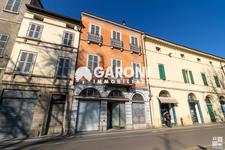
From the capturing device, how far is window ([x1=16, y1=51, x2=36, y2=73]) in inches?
408

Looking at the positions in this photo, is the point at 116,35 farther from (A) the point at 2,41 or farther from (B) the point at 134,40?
(A) the point at 2,41

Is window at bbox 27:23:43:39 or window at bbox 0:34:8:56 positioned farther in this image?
window at bbox 27:23:43:39

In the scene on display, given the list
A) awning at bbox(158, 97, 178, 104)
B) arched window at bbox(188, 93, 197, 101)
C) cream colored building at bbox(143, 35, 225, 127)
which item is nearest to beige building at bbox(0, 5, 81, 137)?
cream colored building at bbox(143, 35, 225, 127)

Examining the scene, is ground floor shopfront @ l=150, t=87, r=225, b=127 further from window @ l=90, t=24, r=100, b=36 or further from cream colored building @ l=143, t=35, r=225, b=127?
window @ l=90, t=24, r=100, b=36

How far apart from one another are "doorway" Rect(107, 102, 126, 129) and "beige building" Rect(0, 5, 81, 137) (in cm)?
429

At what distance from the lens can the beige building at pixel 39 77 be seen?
9492mm

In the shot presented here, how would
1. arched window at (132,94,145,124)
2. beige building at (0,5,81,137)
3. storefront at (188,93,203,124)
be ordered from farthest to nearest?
storefront at (188,93,203,124) < arched window at (132,94,145,124) < beige building at (0,5,81,137)

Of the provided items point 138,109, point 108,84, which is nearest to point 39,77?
point 108,84

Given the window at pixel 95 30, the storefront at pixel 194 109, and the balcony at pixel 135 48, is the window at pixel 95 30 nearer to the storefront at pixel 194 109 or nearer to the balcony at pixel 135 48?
the balcony at pixel 135 48

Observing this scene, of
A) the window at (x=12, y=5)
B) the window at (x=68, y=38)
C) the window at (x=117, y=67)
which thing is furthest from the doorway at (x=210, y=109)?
the window at (x=12, y=5)

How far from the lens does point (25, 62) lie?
1059 cm

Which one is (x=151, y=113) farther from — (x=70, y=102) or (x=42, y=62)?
(x=42, y=62)

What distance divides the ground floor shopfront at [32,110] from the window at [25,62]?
4.41 ft

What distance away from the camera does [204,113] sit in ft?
56.4
